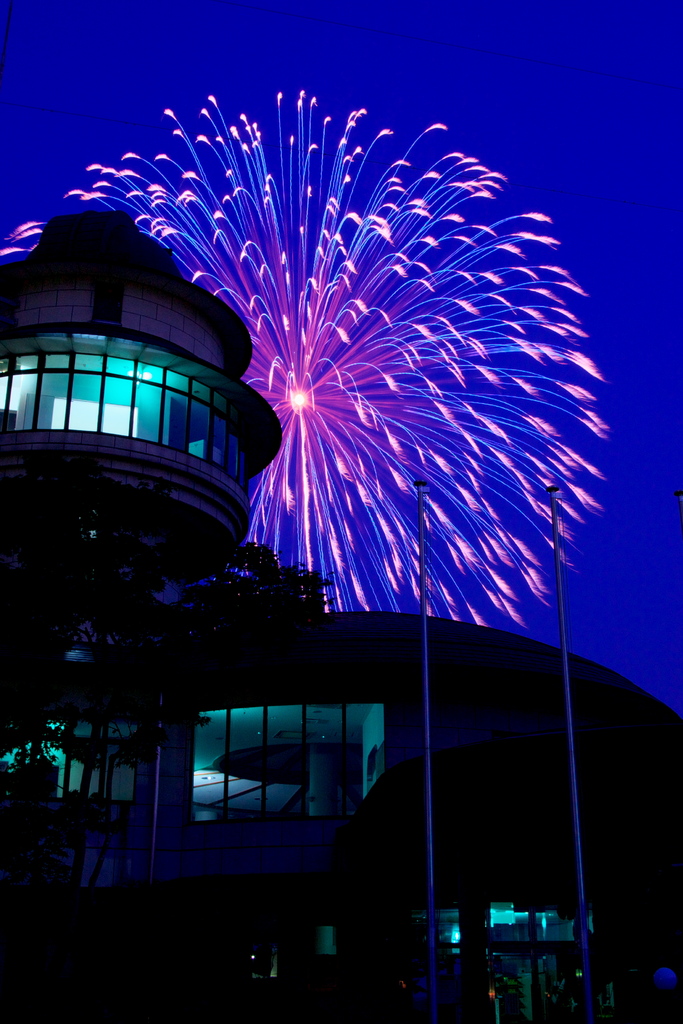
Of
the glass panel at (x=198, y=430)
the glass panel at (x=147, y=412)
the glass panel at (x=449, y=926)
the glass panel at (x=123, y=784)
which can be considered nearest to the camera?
the glass panel at (x=449, y=926)

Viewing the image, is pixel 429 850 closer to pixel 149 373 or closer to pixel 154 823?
pixel 154 823

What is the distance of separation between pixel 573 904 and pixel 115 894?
14.3 metres

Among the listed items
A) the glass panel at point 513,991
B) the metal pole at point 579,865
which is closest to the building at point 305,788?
the glass panel at point 513,991

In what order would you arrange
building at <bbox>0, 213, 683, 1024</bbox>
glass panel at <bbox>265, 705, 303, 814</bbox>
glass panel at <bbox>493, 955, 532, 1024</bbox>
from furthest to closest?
1. glass panel at <bbox>265, 705, 303, 814</bbox>
2. glass panel at <bbox>493, 955, 532, 1024</bbox>
3. building at <bbox>0, 213, 683, 1024</bbox>

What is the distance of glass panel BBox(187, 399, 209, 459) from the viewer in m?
42.6

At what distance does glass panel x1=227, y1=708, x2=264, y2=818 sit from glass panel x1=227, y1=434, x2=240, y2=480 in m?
10.8

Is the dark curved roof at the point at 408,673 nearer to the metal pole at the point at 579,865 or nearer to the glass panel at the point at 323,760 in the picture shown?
the glass panel at the point at 323,760

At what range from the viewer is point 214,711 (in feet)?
125

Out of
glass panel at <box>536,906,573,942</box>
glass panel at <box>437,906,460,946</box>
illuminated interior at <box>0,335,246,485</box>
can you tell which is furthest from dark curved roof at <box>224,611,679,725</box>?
illuminated interior at <box>0,335,246,485</box>

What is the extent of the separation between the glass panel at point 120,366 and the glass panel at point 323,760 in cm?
1453

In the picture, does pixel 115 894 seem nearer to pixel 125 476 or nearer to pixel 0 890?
pixel 0 890

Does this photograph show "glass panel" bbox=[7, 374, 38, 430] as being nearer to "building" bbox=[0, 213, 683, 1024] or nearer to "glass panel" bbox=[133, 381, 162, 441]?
"building" bbox=[0, 213, 683, 1024]

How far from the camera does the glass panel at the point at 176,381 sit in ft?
139

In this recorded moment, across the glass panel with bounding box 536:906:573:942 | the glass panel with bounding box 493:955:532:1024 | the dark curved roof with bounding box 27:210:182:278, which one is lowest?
the glass panel with bounding box 493:955:532:1024
